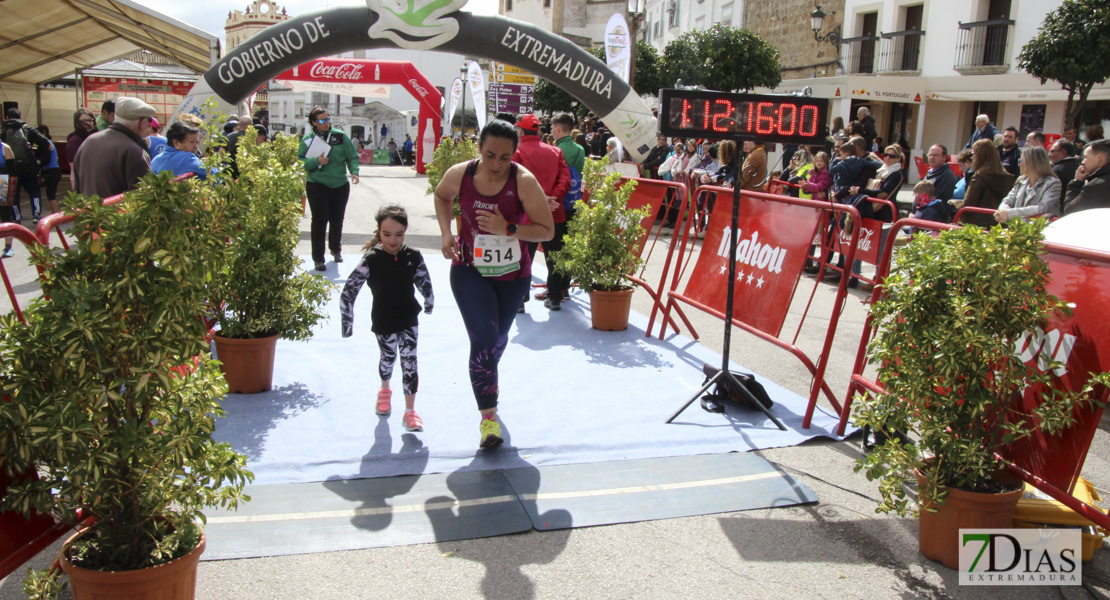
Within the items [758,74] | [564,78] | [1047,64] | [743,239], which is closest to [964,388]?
[743,239]

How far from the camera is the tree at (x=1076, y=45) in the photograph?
14242mm

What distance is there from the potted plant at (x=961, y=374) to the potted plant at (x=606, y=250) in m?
3.77

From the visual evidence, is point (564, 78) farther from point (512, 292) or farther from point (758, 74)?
point (758, 74)

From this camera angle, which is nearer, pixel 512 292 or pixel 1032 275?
pixel 1032 275

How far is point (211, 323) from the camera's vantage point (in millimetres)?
5266

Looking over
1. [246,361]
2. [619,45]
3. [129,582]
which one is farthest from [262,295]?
[619,45]

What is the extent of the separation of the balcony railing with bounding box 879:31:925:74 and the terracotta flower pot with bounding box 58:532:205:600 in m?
26.0

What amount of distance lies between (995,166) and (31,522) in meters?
8.87

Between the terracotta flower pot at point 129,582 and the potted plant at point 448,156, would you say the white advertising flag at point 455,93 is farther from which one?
the terracotta flower pot at point 129,582

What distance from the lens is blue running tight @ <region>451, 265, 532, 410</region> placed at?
445 centimetres

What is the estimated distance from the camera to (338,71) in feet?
75.5

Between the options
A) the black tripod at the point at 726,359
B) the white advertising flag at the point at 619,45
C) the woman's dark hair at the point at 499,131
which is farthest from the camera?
the white advertising flag at the point at 619,45

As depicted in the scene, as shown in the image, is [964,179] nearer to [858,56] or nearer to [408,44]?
[408,44]

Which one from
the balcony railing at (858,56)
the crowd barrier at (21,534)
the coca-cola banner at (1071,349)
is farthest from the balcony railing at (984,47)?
the crowd barrier at (21,534)
